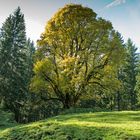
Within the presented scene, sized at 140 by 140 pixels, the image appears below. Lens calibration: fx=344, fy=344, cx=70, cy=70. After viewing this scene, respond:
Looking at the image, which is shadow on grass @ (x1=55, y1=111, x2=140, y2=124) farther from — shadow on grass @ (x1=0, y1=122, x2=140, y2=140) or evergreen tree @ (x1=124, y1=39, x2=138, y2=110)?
evergreen tree @ (x1=124, y1=39, x2=138, y2=110)

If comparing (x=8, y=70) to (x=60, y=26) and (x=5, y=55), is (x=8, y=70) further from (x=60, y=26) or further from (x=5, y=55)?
(x=60, y=26)

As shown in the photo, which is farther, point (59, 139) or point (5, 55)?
point (5, 55)

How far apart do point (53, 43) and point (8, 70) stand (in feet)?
47.7

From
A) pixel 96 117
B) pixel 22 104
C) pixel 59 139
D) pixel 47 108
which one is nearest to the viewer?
pixel 59 139

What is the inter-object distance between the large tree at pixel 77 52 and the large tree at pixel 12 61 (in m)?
12.3

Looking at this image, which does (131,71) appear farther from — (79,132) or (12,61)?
(79,132)

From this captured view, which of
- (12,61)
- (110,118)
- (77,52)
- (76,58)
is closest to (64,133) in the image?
(110,118)

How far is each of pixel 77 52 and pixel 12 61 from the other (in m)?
17.5

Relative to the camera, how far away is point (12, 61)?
177ft

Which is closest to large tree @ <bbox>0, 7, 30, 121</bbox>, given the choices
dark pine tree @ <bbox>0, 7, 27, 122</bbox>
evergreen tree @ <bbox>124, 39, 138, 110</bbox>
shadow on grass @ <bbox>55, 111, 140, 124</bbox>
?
dark pine tree @ <bbox>0, 7, 27, 122</bbox>


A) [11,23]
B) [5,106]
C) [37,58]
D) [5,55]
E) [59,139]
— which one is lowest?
[59,139]

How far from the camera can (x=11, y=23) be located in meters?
54.7

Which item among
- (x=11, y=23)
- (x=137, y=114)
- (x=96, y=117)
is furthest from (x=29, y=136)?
(x=11, y=23)

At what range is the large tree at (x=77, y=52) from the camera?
38.6 metres
